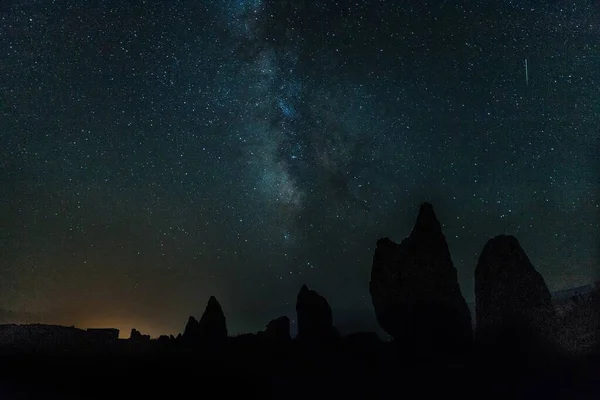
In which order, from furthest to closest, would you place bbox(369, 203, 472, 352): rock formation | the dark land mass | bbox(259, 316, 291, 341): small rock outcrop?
bbox(259, 316, 291, 341): small rock outcrop, bbox(369, 203, 472, 352): rock formation, the dark land mass

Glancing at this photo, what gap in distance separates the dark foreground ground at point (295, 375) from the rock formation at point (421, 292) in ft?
13.0

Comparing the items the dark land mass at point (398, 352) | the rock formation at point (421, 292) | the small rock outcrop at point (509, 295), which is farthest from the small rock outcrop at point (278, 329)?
the small rock outcrop at point (509, 295)

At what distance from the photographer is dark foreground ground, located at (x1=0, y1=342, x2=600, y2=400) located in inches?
914

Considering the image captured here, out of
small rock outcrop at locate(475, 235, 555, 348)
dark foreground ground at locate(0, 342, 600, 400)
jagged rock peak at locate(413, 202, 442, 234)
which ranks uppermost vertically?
jagged rock peak at locate(413, 202, 442, 234)

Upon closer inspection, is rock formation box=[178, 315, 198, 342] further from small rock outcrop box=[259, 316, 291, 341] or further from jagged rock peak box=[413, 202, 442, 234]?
jagged rock peak box=[413, 202, 442, 234]

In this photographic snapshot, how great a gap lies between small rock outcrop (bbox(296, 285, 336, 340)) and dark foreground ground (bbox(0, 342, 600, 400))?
1325 cm

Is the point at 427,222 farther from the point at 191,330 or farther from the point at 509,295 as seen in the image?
the point at 191,330

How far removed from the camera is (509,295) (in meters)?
35.8

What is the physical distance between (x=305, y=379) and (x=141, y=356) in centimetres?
1237

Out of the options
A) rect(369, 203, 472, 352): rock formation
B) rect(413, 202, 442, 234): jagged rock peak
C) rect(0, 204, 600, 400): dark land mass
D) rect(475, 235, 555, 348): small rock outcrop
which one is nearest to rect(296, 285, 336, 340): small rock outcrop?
rect(0, 204, 600, 400): dark land mass

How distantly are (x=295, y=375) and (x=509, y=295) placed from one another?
1718 centimetres

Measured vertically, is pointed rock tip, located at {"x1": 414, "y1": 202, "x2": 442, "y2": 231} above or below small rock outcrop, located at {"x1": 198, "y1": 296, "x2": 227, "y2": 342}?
above

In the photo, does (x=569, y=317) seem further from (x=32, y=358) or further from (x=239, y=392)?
(x=32, y=358)

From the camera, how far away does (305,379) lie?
2786 cm
